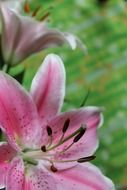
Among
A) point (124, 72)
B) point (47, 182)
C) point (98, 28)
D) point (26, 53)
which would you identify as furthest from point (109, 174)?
point (47, 182)

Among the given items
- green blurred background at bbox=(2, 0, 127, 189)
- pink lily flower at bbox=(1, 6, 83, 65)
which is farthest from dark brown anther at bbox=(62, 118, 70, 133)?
green blurred background at bbox=(2, 0, 127, 189)

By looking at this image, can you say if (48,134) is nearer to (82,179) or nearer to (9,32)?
(82,179)

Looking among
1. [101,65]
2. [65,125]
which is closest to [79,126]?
[65,125]

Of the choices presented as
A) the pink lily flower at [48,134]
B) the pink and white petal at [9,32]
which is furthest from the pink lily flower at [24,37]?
the pink lily flower at [48,134]

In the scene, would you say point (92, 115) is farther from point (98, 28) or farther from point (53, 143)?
point (98, 28)

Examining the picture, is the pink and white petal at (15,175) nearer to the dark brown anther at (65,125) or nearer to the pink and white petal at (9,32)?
the dark brown anther at (65,125)

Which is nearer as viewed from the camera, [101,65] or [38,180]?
[38,180]
